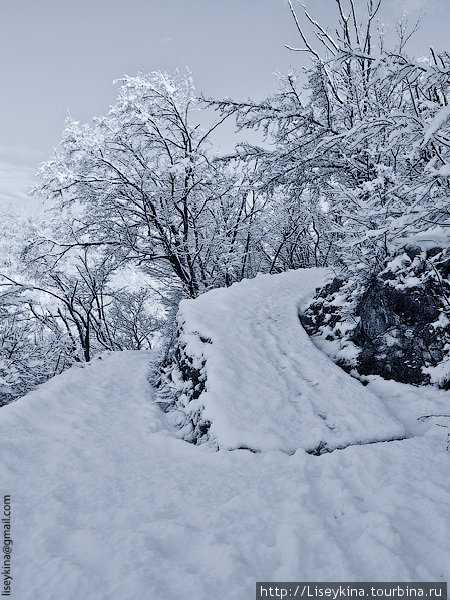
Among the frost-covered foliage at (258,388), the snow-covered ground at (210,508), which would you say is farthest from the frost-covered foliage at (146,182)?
the snow-covered ground at (210,508)

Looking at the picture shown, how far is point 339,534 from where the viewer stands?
8.00 ft

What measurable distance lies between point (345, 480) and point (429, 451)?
42.8 inches

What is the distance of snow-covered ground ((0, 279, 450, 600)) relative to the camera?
2141mm

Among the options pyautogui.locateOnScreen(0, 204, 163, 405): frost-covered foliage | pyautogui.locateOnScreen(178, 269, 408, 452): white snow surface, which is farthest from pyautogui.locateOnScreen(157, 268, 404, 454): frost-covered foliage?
pyautogui.locateOnScreen(0, 204, 163, 405): frost-covered foliage

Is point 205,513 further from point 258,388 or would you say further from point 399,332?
point 399,332

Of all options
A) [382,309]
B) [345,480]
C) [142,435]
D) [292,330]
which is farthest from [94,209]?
[345,480]

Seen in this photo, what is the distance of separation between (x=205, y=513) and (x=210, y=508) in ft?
0.23

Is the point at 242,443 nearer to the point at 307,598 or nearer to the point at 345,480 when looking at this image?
the point at 345,480

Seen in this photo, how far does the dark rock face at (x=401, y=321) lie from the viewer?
15.7 feet

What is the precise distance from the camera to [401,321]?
5164mm

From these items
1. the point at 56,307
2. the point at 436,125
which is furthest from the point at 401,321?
the point at 56,307

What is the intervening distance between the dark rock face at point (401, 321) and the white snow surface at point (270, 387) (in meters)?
0.55

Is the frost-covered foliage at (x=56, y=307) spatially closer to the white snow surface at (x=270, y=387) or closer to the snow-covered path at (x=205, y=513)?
the snow-covered path at (x=205, y=513)

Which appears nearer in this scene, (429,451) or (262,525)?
(262,525)
